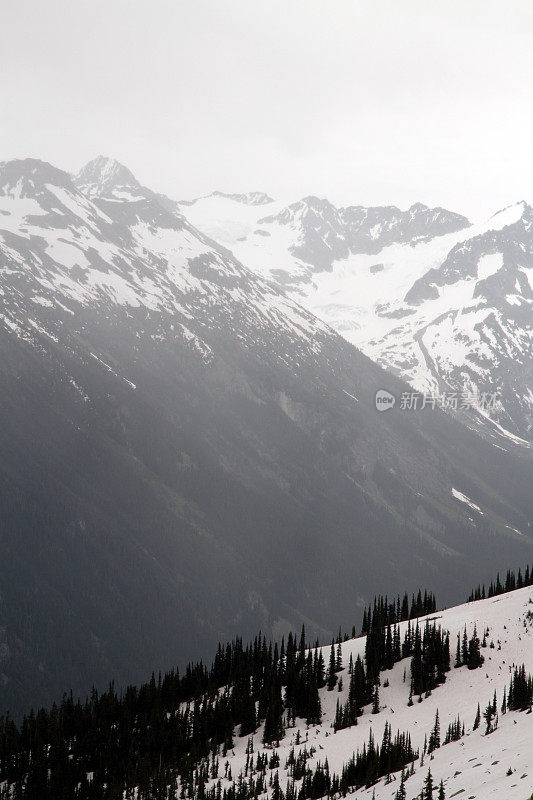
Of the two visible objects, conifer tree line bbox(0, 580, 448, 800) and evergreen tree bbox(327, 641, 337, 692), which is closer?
conifer tree line bbox(0, 580, 448, 800)

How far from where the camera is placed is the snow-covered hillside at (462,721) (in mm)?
66500

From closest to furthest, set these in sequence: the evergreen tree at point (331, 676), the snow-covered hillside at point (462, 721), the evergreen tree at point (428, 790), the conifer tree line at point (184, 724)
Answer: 1. the evergreen tree at point (428, 790)
2. the snow-covered hillside at point (462, 721)
3. the conifer tree line at point (184, 724)
4. the evergreen tree at point (331, 676)

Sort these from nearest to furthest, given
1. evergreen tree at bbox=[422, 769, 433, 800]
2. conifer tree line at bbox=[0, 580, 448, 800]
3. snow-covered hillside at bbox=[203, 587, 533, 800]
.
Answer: evergreen tree at bbox=[422, 769, 433, 800] → snow-covered hillside at bbox=[203, 587, 533, 800] → conifer tree line at bbox=[0, 580, 448, 800]

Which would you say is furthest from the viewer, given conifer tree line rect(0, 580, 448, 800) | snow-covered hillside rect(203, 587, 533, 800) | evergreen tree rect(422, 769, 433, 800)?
conifer tree line rect(0, 580, 448, 800)

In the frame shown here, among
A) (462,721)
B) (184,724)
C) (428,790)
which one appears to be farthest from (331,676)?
(428,790)

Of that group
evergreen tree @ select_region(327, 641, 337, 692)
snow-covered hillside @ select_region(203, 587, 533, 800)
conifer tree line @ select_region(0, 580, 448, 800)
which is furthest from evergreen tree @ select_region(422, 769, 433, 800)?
evergreen tree @ select_region(327, 641, 337, 692)

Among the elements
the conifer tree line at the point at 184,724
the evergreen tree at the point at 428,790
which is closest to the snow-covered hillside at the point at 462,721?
the evergreen tree at the point at 428,790

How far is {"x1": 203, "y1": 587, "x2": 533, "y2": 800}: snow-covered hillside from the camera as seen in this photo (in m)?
66.5

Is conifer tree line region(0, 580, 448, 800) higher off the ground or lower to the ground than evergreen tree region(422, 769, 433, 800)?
lower

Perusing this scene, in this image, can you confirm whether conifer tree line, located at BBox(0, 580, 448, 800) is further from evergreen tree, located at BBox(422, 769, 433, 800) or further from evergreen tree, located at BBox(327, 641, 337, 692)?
evergreen tree, located at BBox(422, 769, 433, 800)

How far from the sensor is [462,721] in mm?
91500

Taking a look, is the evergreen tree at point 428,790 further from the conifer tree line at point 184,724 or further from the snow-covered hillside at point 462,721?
the conifer tree line at point 184,724

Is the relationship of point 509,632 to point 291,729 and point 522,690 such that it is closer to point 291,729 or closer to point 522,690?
point 522,690

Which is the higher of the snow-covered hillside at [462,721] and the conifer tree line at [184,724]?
the snow-covered hillside at [462,721]
